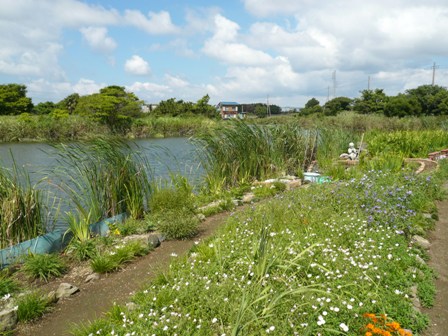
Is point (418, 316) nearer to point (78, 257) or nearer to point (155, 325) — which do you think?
point (155, 325)

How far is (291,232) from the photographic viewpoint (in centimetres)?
451

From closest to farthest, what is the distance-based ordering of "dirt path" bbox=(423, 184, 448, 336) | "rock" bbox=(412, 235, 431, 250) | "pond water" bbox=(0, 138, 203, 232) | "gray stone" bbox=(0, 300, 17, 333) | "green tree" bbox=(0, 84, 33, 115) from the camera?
"dirt path" bbox=(423, 184, 448, 336) → "gray stone" bbox=(0, 300, 17, 333) → "rock" bbox=(412, 235, 431, 250) → "pond water" bbox=(0, 138, 203, 232) → "green tree" bbox=(0, 84, 33, 115)

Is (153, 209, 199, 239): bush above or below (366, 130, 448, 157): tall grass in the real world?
below

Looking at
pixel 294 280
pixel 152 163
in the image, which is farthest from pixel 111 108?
pixel 294 280

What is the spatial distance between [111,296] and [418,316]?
283 centimetres

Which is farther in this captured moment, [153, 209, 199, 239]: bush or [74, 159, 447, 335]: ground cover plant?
[153, 209, 199, 239]: bush

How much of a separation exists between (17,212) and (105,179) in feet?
4.42

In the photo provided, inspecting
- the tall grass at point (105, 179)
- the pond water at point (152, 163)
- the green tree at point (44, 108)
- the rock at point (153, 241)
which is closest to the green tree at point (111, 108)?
the green tree at point (44, 108)

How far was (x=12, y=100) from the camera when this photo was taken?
36.2m

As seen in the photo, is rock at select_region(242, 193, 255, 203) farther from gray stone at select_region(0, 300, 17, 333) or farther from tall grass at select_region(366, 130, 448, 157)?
tall grass at select_region(366, 130, 448, 157)

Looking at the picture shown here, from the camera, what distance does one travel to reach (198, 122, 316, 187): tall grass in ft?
27.2

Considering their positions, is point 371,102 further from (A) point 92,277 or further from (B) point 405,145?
(A) point 92,277

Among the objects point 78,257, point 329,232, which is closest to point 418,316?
point 329,232

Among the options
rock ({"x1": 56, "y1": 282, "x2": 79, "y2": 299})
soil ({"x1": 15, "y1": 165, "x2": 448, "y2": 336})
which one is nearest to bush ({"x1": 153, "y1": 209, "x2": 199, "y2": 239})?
soil ({"x1": 15, "y1": 165, "x2": 448, "y2": 336})
